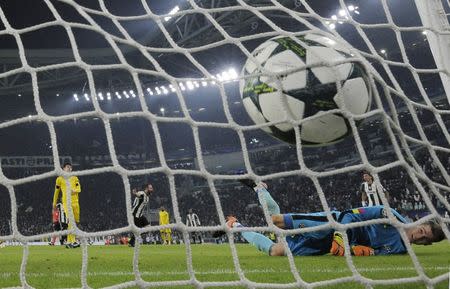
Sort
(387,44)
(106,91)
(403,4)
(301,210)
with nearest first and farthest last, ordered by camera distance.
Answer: (403,4)
(387,44)
(301,210)
(106,91)

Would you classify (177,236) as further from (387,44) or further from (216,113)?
(387,44)

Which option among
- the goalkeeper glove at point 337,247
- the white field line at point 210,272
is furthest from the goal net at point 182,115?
the white field line at point 210,272

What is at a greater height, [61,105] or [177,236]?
[61,105]

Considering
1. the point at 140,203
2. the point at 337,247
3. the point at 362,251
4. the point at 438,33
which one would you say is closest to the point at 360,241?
the point at 362,251

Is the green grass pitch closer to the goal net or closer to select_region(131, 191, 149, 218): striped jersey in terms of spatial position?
select_region(131, 191, 149, 218): striped jersey

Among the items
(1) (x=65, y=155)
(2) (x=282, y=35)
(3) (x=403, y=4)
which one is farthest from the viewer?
(1) (x=65, y=155)

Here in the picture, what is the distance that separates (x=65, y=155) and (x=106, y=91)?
13.0ft

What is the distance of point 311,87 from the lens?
230 cm

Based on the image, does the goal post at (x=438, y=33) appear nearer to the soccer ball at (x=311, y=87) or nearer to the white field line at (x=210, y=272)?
the soccer ball at (x=311, y=87)

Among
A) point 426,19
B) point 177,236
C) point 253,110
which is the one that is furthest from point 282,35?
point 177,236

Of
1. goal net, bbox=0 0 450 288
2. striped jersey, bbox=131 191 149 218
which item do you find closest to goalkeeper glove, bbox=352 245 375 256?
goal net, bbox=0 0 450 288

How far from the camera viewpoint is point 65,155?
76.6 feet

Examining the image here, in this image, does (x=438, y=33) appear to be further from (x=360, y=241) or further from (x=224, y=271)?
(x=360, y=241)

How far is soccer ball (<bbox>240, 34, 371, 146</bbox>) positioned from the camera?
2.29 meters
